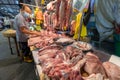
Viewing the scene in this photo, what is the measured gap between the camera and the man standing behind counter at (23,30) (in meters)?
4.91

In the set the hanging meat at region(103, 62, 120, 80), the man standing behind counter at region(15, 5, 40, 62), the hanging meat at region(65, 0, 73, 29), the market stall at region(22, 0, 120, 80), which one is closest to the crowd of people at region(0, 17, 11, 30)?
the man standing behind counter at region(15, 5, 40, 62)

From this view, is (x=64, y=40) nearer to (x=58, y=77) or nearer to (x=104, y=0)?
(x=104, y=0)

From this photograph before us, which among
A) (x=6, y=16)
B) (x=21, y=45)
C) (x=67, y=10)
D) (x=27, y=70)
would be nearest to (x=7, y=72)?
(x=27, y=70)

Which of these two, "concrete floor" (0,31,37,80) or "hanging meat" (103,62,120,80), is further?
"concrete floor" (0,31,37,80)

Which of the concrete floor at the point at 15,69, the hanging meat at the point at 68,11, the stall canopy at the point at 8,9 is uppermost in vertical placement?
the stall canopy at the point at 8,9

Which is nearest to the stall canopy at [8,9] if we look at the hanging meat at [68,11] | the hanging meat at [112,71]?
the hanging meat at [68,11]

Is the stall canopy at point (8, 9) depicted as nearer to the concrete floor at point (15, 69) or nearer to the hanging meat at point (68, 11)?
the concrete floor at point (15, 69)

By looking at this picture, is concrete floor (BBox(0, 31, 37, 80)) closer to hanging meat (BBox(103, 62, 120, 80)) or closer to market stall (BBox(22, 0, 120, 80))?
market stall (BBox(22, 0, 120, 80))

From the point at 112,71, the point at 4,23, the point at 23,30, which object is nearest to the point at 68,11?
the point at 23,30

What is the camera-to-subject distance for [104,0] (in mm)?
3238

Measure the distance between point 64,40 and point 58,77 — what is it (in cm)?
144

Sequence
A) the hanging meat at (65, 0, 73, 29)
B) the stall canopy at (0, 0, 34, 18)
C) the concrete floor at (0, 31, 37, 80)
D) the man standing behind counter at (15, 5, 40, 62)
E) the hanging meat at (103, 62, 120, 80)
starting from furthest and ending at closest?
the stall canopy at (0, 0, 34, 18), the man standing behind counter at (15, 5, 40, 62), the concrete floor at (0, 31, 37, 80), the hanging meat at (65, 0, 73, 29), the hanging meat at (103, 62, 120, 80)

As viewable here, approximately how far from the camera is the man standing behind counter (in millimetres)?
4914

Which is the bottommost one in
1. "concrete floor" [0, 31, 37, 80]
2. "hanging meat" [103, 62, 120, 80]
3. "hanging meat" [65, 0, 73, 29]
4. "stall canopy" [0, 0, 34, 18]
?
"concrete floor" [0, 31, 37, 80]
